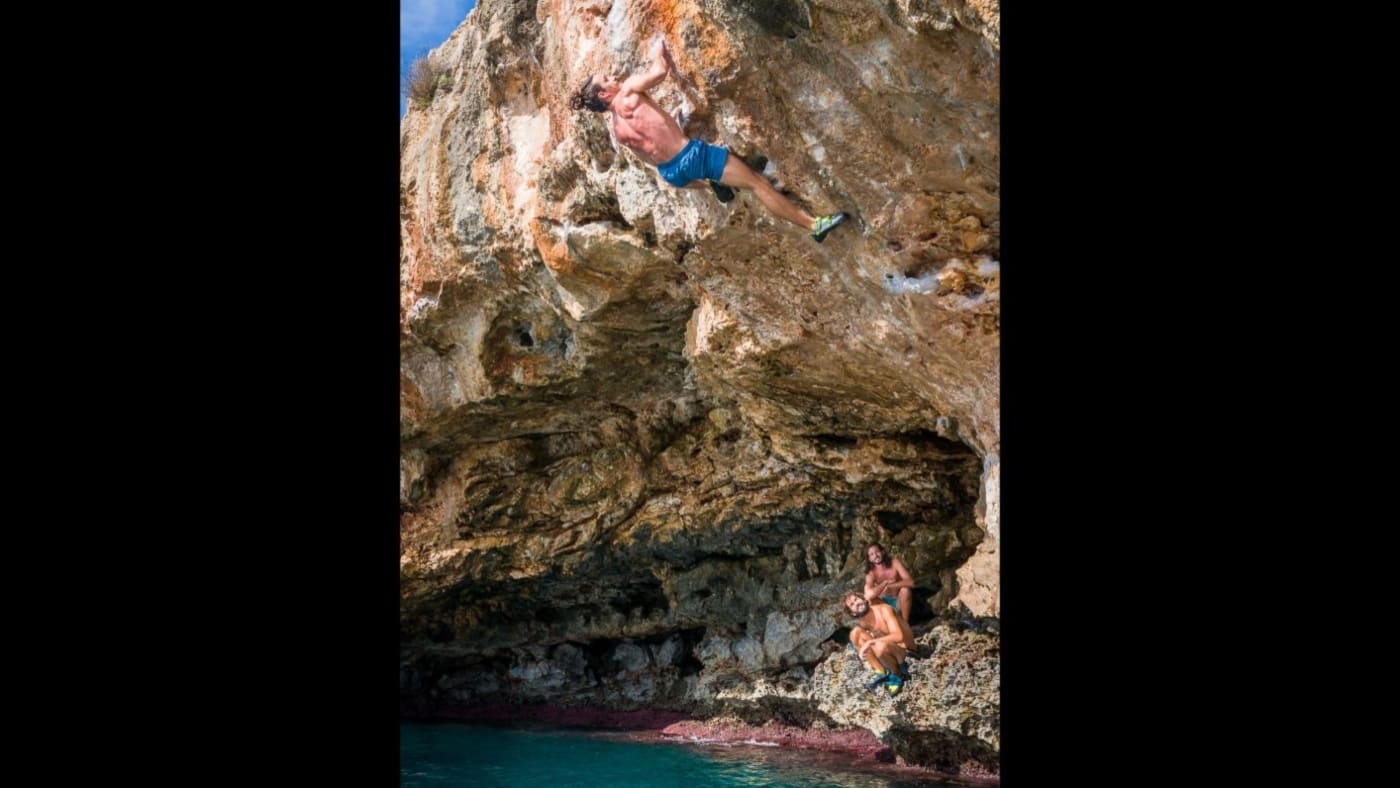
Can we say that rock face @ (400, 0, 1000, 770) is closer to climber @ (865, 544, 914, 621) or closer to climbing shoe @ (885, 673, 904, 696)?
climbing shoe @ (885, 673, 904, 696)

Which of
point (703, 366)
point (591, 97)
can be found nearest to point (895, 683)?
point (703, 366)

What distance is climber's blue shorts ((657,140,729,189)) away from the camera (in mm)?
7160

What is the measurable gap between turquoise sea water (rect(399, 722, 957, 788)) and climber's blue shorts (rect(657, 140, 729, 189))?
23.7 feet

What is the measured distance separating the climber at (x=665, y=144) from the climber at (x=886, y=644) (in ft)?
16.8

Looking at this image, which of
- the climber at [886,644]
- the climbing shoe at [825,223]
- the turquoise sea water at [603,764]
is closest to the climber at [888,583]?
the climber at [886,644]

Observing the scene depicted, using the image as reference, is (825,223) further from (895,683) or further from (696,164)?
(895,683)

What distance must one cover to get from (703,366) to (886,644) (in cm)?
377

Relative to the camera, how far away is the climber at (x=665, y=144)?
22.8 ft

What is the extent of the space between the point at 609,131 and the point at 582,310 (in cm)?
235

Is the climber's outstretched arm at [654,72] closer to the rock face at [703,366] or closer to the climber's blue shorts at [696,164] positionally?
the rock face at [703,366]
